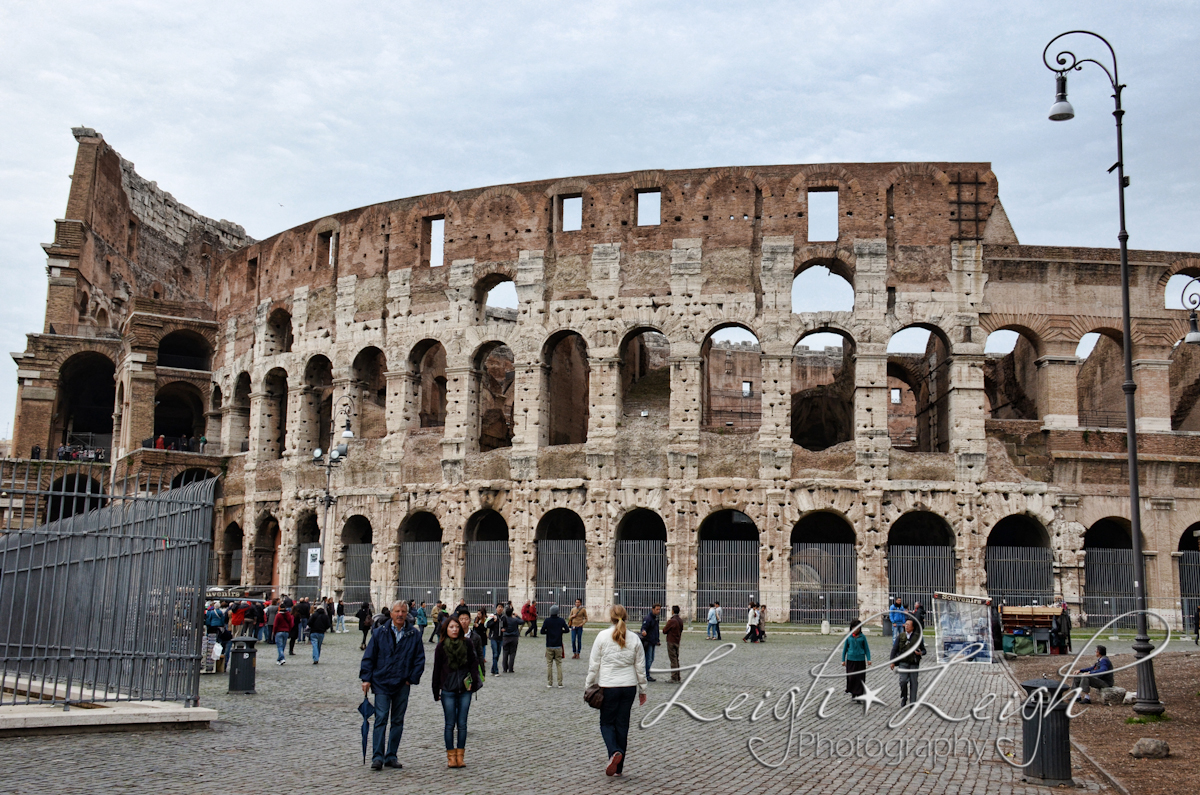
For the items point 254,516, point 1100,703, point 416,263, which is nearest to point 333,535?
point 254,516

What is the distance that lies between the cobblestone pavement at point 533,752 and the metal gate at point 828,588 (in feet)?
41.3

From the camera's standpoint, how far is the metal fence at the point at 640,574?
2802 cm

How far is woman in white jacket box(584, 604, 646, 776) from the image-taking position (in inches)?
332

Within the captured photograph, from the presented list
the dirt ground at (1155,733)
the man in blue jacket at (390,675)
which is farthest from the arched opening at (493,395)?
the man in blue jacket at (390,675)

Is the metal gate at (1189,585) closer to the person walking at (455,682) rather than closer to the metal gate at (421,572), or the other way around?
the metal gate at (421,572)

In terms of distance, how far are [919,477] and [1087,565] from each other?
15.4 feet

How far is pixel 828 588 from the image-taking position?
90.2 ft

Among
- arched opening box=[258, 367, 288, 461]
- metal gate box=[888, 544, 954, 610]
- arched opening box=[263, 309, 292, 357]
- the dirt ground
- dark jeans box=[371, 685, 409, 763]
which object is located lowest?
the dirt ground

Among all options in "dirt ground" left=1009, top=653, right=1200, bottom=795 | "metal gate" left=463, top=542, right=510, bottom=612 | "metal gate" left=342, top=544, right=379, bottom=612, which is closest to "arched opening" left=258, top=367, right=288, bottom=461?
"metal gate" left=342, top=544, right=379, bottom=612

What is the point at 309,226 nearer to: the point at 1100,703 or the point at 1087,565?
the point at 1087,565

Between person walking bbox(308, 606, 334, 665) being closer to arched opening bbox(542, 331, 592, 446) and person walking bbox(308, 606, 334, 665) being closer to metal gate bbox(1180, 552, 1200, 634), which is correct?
arched opening bbox(542, 331, 592, 446)

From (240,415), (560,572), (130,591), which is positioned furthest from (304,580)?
(130,591)

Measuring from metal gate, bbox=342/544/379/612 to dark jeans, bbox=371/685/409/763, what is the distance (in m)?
22.9

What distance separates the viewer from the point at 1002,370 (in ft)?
109
